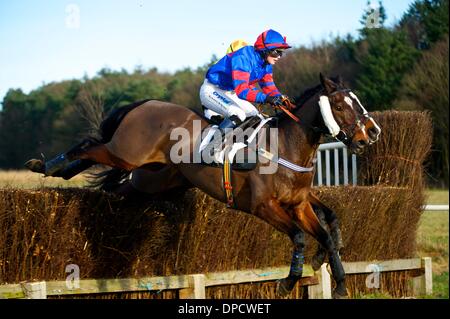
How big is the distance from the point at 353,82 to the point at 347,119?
2756 centimetres

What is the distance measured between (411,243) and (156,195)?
4.52 m

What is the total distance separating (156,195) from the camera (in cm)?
732

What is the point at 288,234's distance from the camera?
20.3 feet

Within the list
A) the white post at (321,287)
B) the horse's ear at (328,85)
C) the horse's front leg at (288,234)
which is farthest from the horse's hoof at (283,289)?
the white post at (321,287)

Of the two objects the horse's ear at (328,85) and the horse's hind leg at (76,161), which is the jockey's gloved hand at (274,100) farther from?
the horse's hind leg at (76,161)

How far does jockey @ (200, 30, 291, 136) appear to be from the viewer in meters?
6.48

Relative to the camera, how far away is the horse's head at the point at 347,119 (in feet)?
20.2

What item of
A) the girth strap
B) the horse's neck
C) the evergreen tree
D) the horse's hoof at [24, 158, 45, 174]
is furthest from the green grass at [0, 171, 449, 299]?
the evergreen tree

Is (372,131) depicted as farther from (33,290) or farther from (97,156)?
(33,290)

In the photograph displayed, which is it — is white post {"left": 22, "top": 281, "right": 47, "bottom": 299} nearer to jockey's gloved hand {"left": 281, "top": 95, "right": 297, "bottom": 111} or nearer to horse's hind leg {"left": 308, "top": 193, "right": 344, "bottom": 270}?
A: horse's hind leg {"left": 308, "top": 193, "right": 344, "bottom": 270}

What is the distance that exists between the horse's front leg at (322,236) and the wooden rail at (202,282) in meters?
1.60

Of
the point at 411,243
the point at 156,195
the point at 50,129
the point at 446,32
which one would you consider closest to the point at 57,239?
the point at 156,195
